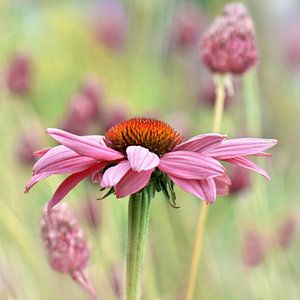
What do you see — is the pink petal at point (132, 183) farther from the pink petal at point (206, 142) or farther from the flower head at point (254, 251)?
the flower head at point (254, 251)

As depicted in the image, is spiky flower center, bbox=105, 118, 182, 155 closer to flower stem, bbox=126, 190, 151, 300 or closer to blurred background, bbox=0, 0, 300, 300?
flower stem, bbox=126, 190, 151, 300

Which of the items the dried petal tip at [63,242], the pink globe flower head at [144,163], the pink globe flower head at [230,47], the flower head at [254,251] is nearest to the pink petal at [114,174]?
the pink globe flower head at [144,163]

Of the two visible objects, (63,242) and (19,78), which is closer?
(63,242)

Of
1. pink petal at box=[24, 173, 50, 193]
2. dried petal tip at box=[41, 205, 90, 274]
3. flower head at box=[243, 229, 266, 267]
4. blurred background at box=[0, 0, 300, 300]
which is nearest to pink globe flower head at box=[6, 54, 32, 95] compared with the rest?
blurred background at box=[0, 0, 300, 300]

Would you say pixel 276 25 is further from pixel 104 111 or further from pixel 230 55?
pixel 230 55

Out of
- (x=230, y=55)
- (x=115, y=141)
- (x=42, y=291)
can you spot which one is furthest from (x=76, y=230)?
(x=42, y=291)

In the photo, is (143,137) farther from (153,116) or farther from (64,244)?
(153,116)

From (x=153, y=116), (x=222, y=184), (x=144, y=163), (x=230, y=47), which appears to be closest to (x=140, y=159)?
(x=144, y=163)
